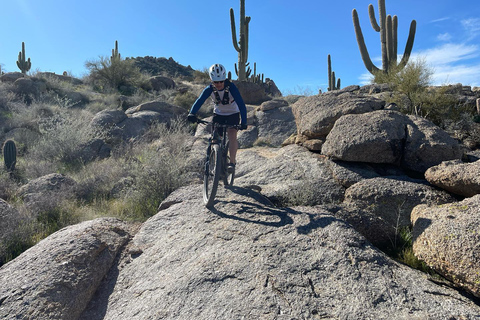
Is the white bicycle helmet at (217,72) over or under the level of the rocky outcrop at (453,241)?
over

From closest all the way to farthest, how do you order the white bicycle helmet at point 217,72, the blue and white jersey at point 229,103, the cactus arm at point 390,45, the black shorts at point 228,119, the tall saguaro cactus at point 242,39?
the white bicycle helmet at point 217,72 → the blue and white jersey at point 229,103 → the black shorts at point 228,119 → the cactus arm at point 390,45 → the tall saguaro cactus at point 242,39

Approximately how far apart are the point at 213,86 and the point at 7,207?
3992 mm

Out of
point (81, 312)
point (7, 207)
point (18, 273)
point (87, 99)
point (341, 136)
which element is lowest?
point (81, 312)

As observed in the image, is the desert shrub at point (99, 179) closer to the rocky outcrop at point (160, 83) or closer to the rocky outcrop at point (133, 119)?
the rocky outcrop at point (133, 119)

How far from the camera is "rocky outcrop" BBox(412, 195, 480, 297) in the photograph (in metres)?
3.04

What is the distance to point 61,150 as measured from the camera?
10836mm

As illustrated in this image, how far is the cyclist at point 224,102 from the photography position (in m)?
5.28

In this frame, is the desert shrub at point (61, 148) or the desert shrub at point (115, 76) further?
the desert shrub at point (115, 76)

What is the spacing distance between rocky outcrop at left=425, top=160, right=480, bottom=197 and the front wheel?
3475mm

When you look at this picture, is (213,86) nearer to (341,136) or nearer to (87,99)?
(341,136)

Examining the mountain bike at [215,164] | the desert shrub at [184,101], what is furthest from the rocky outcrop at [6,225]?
the desert shrub at [184,101]

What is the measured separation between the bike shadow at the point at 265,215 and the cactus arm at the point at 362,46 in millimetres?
15306

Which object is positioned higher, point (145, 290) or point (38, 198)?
point (38, 198)

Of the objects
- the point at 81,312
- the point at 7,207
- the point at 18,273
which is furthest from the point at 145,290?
the point at 7,207
